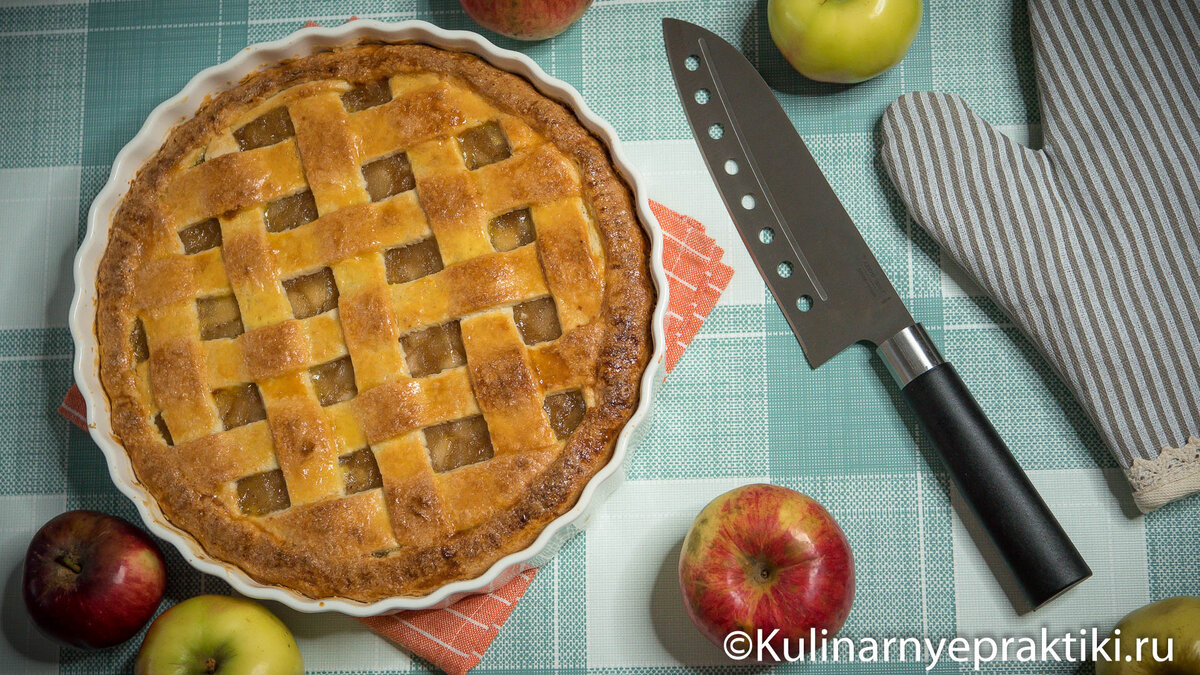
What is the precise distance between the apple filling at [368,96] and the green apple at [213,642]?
2.75 ft

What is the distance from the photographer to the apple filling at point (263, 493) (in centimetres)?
131

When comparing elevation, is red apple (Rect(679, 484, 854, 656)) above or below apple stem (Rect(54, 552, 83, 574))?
above

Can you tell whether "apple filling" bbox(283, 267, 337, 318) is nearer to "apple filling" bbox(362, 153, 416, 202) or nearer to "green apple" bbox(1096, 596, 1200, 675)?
"apple filling" bbox(362, 153, 416, 202)

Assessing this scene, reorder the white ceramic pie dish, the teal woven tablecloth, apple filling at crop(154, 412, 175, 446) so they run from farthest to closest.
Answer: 1. the teal woven tablecloth
2. apple filling at crop(154, 412, 175, 446)
3. the white ceramic pie dish

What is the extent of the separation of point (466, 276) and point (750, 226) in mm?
518

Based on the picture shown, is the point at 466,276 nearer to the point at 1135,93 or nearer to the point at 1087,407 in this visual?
the point at 1087,407

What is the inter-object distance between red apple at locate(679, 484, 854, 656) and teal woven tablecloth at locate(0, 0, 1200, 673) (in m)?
0.15

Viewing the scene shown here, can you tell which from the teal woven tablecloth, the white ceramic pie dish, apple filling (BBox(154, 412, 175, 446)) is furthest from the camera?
the teal woven tablecloth

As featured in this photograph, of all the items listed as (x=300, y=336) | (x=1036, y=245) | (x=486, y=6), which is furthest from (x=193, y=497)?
(x=1036, y=245)

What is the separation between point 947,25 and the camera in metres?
1.54

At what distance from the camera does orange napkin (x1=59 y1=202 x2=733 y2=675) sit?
56.3 inches

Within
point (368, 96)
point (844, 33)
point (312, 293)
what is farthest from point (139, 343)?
point (844, 33)

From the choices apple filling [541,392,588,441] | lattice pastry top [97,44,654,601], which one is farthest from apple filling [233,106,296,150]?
apple filling [541,392,588,441]

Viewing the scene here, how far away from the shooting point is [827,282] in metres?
1.45
